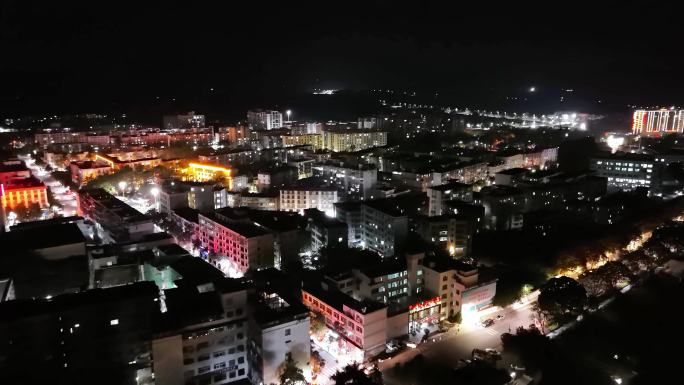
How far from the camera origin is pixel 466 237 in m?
9.35

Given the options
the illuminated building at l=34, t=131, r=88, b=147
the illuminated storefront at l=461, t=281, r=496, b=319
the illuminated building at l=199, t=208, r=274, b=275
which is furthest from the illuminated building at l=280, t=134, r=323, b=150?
the illuminated storefront at l=461, t=281, r=496, b=319

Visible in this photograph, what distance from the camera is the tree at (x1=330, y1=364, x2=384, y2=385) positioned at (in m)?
5.19

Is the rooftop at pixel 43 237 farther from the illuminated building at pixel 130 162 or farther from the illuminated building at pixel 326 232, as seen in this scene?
the illuminated building at pixel 130 162

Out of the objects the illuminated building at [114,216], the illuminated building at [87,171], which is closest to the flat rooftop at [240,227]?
the illuminated building at [114,216]

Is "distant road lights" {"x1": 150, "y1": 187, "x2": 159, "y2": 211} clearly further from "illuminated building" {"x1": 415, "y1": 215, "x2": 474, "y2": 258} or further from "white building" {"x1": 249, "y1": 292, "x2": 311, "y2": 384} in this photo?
"white building" {"x1": 249, "y1": 292, "x2": 311, "y2": 384}

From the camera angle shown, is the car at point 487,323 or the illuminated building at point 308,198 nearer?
the car at point 487,323

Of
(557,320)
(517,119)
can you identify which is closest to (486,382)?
(557,320)

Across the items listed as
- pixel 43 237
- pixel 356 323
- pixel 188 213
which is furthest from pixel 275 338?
pixel 188 213

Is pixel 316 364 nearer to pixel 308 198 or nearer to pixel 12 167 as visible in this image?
pixel 308 198

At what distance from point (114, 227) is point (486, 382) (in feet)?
22.9

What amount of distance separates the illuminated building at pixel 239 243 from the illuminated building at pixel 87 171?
6.71 m

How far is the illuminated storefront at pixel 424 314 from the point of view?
6867 millimetres

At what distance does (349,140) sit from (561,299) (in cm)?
1324

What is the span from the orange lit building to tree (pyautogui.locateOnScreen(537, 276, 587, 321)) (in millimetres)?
11021
